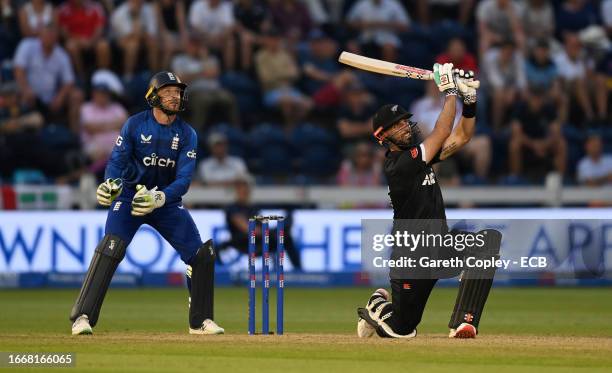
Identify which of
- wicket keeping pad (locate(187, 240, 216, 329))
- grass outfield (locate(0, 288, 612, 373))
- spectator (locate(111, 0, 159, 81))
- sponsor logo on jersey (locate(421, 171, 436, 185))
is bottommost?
grass outfield (locate(0, 288, 612, 373))

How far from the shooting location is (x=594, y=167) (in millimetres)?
18531

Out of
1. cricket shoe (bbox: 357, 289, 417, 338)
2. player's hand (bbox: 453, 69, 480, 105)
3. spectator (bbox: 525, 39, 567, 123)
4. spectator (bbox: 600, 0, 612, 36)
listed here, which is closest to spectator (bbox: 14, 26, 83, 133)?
spectator (bbox: 525, 39, 567, 123)

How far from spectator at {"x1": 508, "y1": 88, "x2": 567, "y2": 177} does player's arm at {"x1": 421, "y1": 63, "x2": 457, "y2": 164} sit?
9021mm

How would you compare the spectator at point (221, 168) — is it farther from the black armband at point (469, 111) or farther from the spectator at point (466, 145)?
the black armband at point (469, 111)

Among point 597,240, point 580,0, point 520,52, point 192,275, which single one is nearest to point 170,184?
point 192,275

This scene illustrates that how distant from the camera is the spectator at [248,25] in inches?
762

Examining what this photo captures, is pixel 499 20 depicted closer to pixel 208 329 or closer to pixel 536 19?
pixel 536 19

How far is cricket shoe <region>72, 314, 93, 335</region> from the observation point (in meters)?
10.3

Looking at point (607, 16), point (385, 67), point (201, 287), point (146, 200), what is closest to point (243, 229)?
point (201, 287)

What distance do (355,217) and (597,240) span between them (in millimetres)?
3062

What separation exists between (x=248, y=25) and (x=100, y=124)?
299 cm

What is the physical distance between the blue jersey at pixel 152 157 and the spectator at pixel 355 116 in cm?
816

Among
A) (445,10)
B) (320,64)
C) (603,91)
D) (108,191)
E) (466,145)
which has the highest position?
(445,10)

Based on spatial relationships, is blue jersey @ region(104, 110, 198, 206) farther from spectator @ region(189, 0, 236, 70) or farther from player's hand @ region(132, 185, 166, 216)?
spectator @ region(189, 0, 236, 70)
